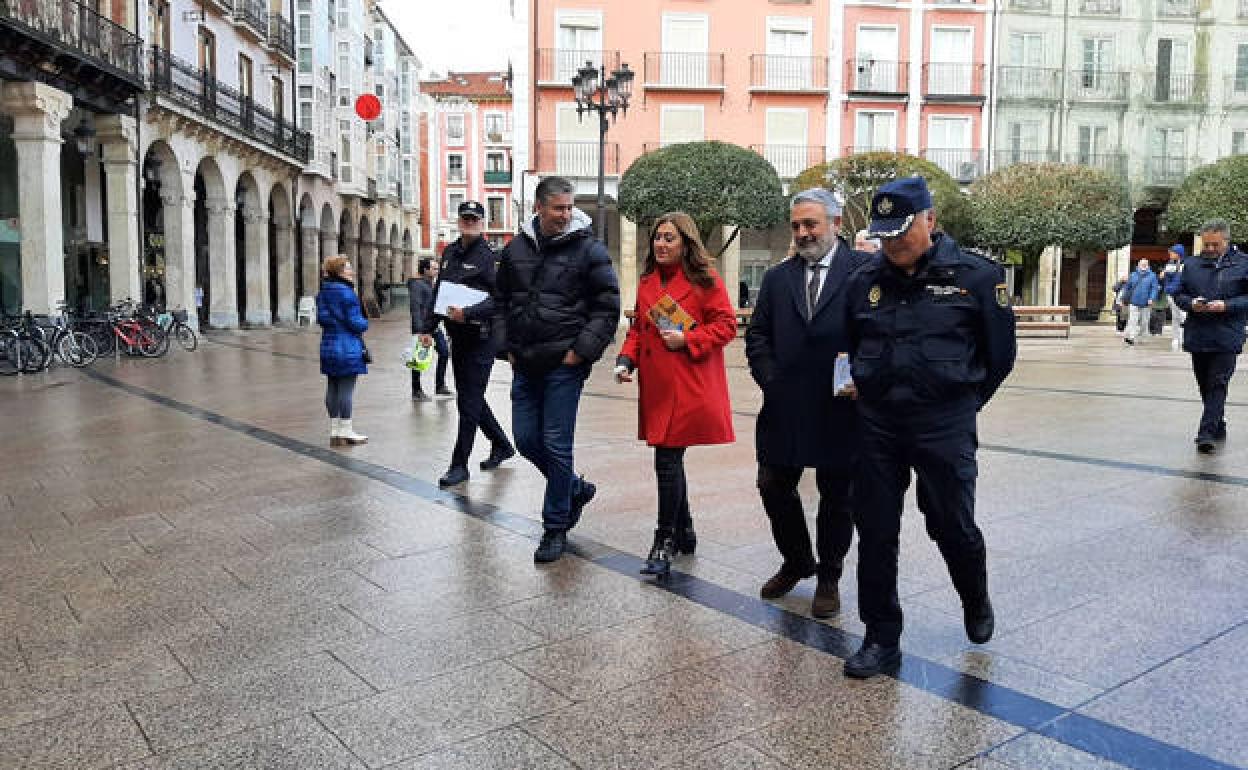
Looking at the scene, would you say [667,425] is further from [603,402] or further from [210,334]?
[210,334]

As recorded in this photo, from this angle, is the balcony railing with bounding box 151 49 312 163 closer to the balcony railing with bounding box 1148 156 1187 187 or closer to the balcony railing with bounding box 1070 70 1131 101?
the balcony railing with bounding box 1070 70 1131 101

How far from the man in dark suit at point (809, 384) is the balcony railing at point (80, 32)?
57.4 feet

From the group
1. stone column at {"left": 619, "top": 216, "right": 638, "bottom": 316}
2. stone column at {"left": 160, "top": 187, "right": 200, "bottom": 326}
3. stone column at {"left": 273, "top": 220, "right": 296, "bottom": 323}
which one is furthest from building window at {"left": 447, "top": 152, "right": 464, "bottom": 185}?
stone column at {"left": 160, "top": 187, "right": 200, "bottom": 326}

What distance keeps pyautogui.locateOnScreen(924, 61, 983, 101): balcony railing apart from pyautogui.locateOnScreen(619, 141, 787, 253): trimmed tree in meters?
10.8

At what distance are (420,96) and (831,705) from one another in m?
74.6

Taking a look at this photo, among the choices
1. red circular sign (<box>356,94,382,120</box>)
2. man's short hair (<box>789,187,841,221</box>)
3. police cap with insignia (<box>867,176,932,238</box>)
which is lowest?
police cap with insignia (<box>867,176,932,238</box>)

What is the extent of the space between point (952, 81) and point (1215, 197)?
9.79 metres

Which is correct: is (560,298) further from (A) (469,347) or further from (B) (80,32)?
(B) (80,32)

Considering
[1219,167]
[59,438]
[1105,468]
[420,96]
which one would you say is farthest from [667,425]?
[420,96]

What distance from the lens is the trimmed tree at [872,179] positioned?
96.3 ft

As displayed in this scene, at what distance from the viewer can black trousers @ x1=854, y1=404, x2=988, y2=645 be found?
3.39m

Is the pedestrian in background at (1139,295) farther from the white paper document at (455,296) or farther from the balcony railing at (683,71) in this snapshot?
the white paper document at (455,296)

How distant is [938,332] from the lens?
3.34m

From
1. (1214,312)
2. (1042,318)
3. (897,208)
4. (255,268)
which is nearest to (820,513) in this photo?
(897,208)
